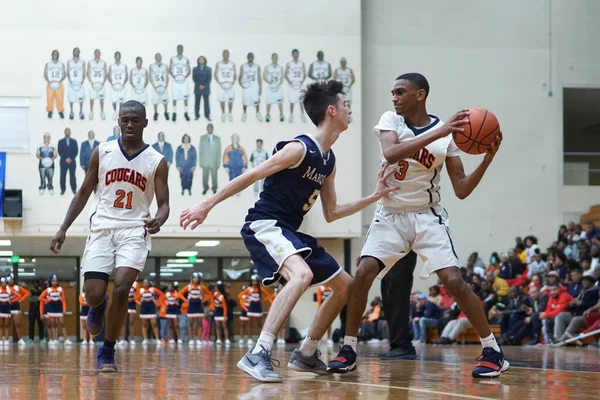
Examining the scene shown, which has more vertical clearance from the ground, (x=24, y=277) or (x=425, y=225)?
(x=425, y=225)

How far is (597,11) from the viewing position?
2569cm

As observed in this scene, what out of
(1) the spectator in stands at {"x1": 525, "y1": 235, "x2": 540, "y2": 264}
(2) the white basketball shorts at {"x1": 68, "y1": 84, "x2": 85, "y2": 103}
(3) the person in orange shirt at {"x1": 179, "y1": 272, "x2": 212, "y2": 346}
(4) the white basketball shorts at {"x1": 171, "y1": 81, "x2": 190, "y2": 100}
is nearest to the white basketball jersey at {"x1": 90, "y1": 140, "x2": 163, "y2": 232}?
(1) the spectator in stands at {"x1": 525, "y1": 235, "x2": 540, "y2": 264}

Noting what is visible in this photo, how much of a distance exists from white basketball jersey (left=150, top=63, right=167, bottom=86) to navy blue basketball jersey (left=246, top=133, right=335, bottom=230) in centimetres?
1926

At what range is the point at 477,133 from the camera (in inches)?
222

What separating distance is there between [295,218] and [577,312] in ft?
36.4

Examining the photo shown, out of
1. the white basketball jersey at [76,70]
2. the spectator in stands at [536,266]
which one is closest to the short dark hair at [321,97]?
the spectator in stands at [536,266]

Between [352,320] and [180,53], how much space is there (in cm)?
1942

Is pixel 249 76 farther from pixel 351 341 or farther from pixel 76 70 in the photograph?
pixel 351 341

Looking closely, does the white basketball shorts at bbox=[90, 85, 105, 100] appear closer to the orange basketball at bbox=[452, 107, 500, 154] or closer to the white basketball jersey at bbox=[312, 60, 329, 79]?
the white basketball jersey at bbox=[312, 60, 329, 79]

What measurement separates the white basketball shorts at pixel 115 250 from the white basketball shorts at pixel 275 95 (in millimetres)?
18155

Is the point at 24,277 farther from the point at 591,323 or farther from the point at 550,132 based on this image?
the point at 591,323

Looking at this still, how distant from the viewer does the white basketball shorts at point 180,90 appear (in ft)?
80.1

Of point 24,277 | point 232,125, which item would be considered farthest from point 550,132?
point 24,277

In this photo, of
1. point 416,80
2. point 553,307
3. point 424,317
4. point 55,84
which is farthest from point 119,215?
point 55,84
